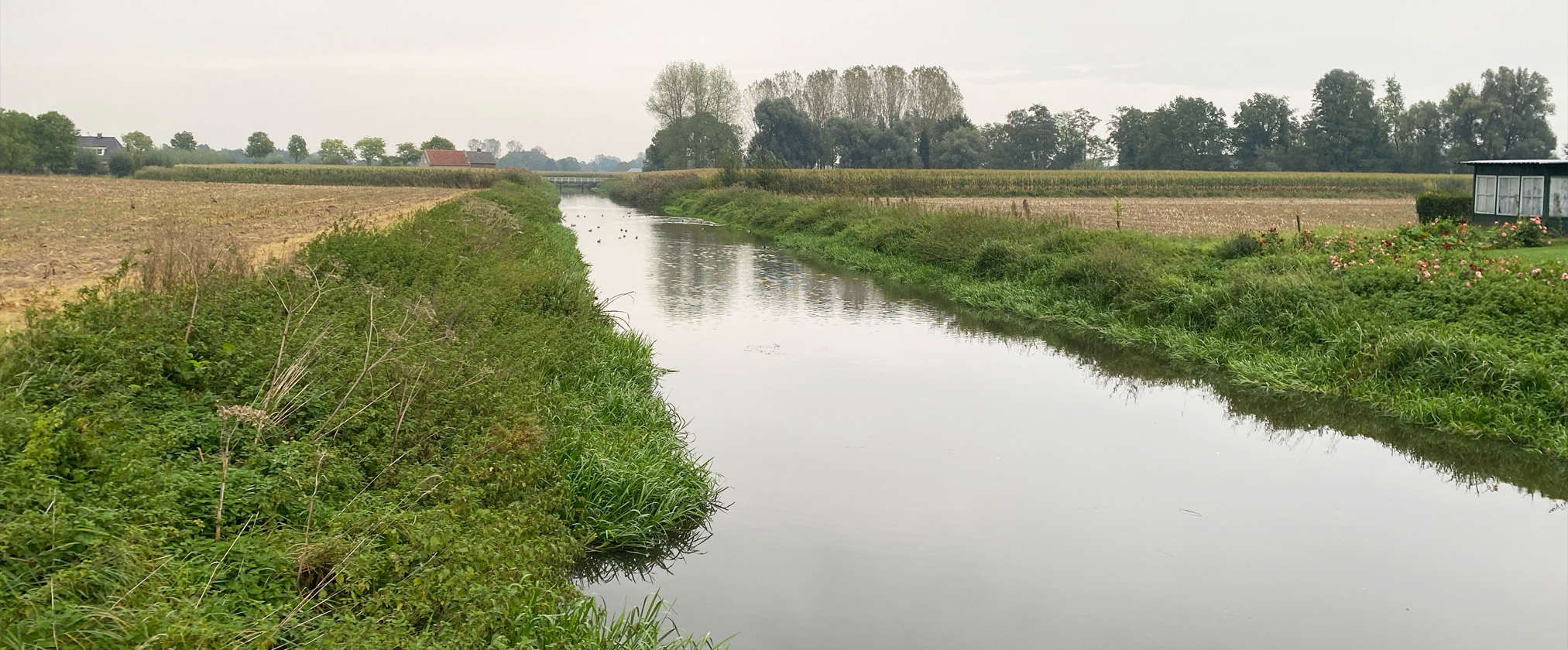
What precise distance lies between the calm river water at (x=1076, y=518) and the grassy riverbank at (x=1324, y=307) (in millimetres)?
761

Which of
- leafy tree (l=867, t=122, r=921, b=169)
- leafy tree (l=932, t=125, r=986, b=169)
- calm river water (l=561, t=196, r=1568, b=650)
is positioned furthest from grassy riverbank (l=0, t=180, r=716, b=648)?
leafy tree (l=932, t=125, r=986, b=169)

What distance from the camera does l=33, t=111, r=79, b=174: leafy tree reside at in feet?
249

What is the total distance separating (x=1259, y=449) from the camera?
866 centimetres

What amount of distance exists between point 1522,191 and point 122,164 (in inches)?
3565

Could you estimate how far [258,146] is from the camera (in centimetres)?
12850

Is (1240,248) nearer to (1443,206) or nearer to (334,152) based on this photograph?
(1443,206)

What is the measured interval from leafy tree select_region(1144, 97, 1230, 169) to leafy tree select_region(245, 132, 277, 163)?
352ft

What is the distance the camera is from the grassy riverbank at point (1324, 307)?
30.7ft

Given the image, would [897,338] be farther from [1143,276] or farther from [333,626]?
[333,626]

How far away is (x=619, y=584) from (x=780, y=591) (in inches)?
38.2

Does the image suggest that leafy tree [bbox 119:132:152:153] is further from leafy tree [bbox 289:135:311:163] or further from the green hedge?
the green hedge

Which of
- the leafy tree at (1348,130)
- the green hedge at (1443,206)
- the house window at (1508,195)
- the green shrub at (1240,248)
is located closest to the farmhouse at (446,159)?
the leafy tree at (1348,130)

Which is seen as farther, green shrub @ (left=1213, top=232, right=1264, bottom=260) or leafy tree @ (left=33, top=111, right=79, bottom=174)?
leafy tree @ (left=33, top=111, right=79, bottom=174)

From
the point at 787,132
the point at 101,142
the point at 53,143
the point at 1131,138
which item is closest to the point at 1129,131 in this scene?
the point at 1131,138
